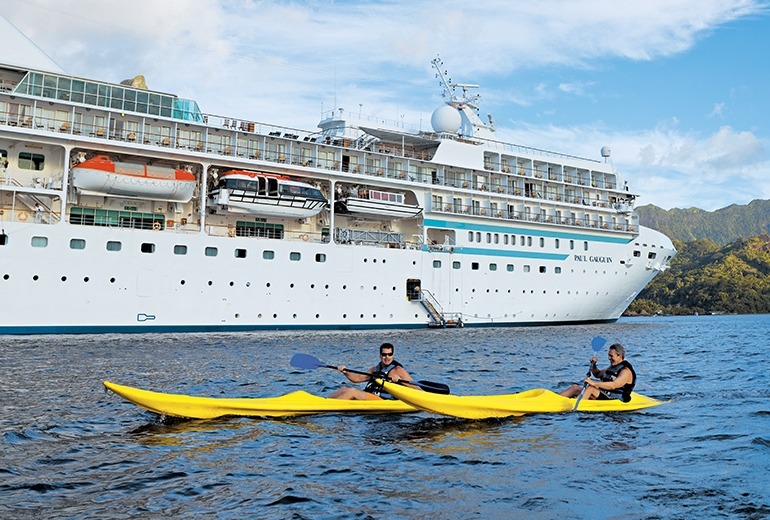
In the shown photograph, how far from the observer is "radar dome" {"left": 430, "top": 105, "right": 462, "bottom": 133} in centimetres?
3491

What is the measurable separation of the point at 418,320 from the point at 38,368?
1788 cm

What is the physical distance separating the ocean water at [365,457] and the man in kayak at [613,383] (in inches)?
16.3

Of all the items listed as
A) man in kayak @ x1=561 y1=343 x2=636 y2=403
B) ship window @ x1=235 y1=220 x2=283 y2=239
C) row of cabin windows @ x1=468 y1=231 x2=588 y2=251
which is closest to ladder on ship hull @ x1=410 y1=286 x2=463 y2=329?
row of cabin windows @ x1=468 y1=231 x2=588 y2=251

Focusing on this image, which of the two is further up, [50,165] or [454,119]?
[454,119]

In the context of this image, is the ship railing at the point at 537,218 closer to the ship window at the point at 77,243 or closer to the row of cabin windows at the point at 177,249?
the row of cabin windows at the point at 177,249

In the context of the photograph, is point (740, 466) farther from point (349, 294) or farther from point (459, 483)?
point (349, 294)

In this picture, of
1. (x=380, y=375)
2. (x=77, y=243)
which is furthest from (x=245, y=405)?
(x=77, y=243)

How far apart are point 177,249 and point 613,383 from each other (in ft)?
58.2

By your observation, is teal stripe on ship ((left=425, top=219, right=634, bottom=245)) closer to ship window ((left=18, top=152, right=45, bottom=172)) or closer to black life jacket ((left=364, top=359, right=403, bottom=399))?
ship window ((left=18, top=152, right=45, bottom=172))

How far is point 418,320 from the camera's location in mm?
29156

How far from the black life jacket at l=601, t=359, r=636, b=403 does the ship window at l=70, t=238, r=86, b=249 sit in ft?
59.3

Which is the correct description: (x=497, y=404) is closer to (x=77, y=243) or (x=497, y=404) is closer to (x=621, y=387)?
(x=621, y=387)

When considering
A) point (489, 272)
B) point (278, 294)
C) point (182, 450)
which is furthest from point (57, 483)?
point (489, 272)

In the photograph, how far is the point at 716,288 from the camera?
99.6 meters
